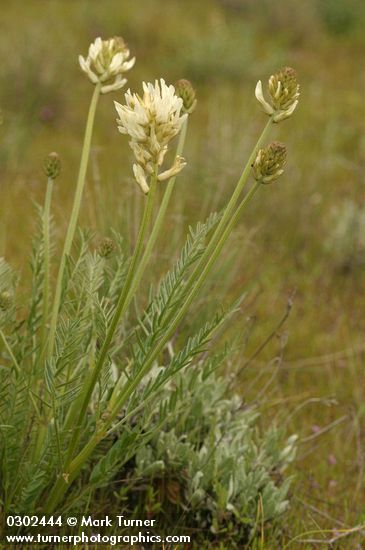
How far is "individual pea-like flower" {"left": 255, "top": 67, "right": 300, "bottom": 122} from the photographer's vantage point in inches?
52.0

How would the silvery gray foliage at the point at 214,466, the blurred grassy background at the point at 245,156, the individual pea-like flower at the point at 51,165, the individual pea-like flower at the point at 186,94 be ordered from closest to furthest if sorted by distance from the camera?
the individual pea-like flower at the point at 186,94 → the individual pea-like flower at the point at 51,165 → the silvery gray foliage at the point at 214,466 → the blurred grassy background at the point at 245,156

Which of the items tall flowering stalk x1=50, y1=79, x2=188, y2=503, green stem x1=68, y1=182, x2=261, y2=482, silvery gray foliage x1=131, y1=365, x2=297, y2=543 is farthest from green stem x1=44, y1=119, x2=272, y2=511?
silvery gray foliage x1=131, y1=365, x2=297, y2=543

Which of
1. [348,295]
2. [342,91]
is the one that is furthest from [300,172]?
[342,91]

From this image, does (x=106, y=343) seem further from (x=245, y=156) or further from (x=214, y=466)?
(x=245, y=156)

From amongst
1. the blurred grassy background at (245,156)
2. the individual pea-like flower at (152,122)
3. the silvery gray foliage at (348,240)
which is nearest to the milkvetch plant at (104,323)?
the individual pea-like flower at (152,122)

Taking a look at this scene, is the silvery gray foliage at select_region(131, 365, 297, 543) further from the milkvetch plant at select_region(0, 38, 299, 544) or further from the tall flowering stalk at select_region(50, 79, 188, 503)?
the tall flowering stalk at select_region(50, 79, 188, 503)

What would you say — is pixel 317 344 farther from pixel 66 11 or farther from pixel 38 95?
pixel 66 11

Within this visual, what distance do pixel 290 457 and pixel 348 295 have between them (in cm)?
153

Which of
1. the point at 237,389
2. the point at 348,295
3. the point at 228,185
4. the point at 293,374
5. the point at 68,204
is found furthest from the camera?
the point at 228,185

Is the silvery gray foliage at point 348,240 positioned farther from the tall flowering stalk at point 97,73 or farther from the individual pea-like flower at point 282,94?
the individual pea-like flower at point 282,94

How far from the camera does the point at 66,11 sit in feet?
21.5

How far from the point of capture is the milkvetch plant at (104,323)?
129 cm

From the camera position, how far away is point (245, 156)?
3953 mm

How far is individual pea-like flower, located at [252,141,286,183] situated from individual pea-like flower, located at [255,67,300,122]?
7cm
